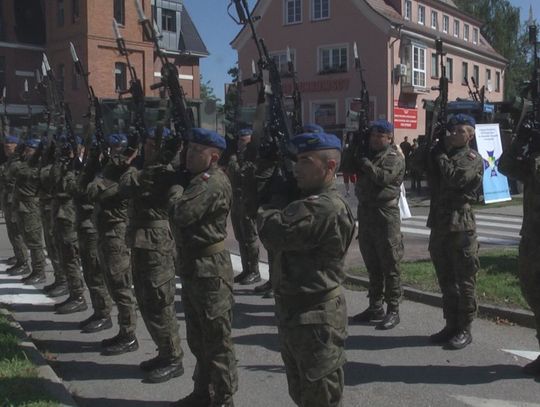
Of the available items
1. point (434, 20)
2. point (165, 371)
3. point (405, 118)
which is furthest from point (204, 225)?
point (434, 20)

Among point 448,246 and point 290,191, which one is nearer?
point 290,191

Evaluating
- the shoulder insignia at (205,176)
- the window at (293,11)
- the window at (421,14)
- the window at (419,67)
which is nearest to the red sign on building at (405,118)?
the window at (419,67)

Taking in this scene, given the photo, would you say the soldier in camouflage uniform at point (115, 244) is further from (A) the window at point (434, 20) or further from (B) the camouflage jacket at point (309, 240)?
(A) the window at point (434, 20)

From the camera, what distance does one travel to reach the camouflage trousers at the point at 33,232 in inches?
375

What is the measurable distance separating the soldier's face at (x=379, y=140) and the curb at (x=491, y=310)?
87.5 inches

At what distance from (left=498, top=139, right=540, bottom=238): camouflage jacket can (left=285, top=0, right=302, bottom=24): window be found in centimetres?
3497

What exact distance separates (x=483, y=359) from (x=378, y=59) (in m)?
31.6

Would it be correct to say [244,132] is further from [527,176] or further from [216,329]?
[216,329]

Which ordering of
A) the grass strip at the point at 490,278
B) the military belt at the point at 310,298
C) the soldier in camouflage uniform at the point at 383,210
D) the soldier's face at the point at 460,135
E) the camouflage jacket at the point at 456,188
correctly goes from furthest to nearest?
the grass strip at the point at 490,278, the soldier in camouflage uniform at the point at 383,210, the soldier's face at the point at 460,135, the camouflage jacket at the point at 456,188, the military belt at the point at 310,298

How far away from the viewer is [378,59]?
3578cm

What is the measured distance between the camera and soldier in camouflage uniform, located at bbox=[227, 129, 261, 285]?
30.1 ft

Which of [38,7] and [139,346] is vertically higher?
[38,7]

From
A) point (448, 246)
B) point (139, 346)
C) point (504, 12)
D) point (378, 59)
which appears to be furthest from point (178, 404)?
point (504, 12)

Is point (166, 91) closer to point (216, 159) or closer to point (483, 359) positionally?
point (216, 159)
